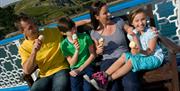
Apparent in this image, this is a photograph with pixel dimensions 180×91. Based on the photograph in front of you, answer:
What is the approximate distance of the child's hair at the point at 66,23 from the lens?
5430mm

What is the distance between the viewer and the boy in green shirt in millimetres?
5426

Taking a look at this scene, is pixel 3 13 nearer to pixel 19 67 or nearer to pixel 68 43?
pixel 19 67

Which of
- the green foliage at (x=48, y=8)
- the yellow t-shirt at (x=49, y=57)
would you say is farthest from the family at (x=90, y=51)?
the green foliage at (x=48, y=8)

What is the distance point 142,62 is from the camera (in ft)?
16.5

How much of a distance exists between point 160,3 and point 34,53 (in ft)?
5.77

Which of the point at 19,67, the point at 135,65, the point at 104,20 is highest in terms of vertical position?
the point at 104,20

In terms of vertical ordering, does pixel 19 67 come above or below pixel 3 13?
above

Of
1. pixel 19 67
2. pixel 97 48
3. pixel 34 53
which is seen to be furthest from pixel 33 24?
pixel 19 67

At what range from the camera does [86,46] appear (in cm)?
555

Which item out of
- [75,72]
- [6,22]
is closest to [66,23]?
[75,72]

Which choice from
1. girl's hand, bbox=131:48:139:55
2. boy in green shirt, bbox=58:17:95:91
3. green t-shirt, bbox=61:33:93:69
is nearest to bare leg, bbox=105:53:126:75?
girl's hand, bbox=131:48:139:55

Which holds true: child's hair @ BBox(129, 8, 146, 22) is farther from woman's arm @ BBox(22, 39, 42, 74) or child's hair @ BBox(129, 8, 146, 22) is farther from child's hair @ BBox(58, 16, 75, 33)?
A: woman's arm @ BBox(22, 39, 42, 74)

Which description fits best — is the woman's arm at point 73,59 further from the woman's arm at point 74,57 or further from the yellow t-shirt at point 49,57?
the yellow t-shirt at point 49,57

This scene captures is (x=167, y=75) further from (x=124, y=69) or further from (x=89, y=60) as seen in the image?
(x=89, y=60)
